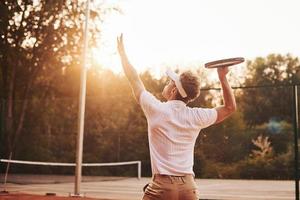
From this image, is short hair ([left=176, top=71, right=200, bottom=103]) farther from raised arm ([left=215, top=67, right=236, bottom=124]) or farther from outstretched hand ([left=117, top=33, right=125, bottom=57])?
outstretched hand ([left=117, top=33, right=125, bottom=57])

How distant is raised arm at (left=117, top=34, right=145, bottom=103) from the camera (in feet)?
11.2

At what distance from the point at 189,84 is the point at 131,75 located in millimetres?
396

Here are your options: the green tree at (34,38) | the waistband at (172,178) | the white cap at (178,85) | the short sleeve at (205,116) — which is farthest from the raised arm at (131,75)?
→ the green tree at (34,38)

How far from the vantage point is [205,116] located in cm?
343

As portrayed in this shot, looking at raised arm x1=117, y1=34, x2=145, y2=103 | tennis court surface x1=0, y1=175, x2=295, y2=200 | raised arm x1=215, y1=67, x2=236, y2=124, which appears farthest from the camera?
tennis court surface x1=0, y1=175, x2=295, y2=200

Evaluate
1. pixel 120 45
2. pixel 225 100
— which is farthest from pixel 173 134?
pixel 120 45

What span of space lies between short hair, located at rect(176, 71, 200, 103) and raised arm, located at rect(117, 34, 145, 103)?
0.26 m

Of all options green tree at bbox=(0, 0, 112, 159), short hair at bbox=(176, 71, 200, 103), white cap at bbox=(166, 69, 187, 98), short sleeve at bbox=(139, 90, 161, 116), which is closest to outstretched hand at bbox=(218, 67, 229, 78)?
short hair at bbox=(176, 71, 200, 103)

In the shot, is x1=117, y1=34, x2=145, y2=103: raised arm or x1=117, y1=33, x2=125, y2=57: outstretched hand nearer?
x1=117, y1=34, x2=145, y2=103: raised arm

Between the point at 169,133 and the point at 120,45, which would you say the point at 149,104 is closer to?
the point at 169,133

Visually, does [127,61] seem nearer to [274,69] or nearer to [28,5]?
[28,5]

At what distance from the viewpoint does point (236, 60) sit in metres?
3.42

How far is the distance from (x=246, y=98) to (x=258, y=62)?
34381 millimetres

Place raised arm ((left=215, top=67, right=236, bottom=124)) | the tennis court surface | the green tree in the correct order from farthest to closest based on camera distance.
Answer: the green tree, the tennis court surface, raised arm ((left=215, top=67, right=236, bottom=124))
